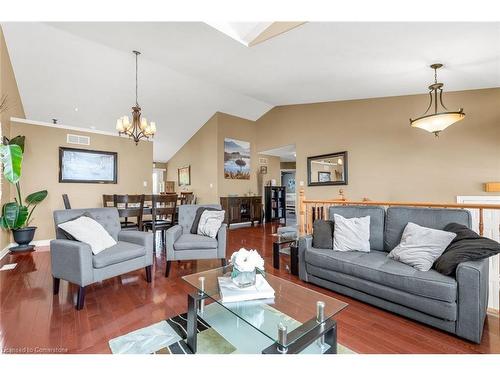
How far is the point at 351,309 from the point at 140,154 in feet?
17.7

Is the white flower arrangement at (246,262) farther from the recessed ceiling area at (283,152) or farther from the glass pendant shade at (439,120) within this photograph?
the recessed ceiling area at (283,152)

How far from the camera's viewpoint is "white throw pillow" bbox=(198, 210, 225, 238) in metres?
3.11

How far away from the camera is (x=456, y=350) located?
1.59m

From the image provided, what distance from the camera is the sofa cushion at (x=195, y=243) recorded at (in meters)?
2.91

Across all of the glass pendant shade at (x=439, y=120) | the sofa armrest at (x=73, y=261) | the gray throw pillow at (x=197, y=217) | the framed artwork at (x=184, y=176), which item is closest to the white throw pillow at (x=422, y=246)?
the glass pendant shade at (x=439, y=120)

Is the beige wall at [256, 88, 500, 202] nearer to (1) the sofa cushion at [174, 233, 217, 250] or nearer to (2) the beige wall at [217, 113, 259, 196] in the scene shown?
(2) the beige wall at [217, 113, 259, 196]

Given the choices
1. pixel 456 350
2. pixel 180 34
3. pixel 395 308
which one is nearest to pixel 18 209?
pixel 180 34

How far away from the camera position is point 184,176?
795 cm

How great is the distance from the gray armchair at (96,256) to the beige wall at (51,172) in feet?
8.90

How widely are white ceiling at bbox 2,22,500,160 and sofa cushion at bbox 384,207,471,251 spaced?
1.72 m

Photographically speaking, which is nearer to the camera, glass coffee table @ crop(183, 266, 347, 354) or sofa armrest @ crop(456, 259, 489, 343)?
glass coffee table @ crop(183, 266, 347, 354)

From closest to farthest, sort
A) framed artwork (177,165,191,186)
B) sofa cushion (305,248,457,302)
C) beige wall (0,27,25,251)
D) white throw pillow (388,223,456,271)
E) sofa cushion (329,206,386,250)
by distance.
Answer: sofa cushion (305,248,457,302), white throw pillow (388,223,456,271), sofa cushion (329,206,386,250), beige wall (0,27,25,251), framed artwork (177,165,191,186)

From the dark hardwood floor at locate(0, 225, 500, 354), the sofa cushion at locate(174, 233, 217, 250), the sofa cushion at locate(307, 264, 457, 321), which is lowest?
the dark hardwood floor at locate(0, 225, 500, 354)

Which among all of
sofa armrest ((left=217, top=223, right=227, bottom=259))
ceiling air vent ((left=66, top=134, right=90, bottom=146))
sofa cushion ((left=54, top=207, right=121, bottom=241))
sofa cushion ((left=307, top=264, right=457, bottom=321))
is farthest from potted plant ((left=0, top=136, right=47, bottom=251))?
sofa cushion ((left=307, top=264, right=457, bottom=321))
